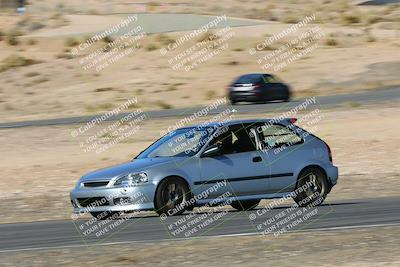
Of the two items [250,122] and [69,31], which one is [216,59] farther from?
Answer: [250,122]

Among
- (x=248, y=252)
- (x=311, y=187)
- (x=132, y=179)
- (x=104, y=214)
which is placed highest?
(x=248, y=252)

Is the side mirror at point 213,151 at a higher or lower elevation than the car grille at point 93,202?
higher

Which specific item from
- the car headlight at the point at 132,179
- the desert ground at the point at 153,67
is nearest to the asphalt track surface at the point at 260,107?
the desert ground at the point at 153,67

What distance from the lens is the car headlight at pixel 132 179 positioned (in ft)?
50.8

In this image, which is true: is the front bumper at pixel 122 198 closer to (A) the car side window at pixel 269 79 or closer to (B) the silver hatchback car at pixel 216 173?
(B) the silver hatchback car at pixel 216 173

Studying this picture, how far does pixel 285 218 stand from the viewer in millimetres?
14703

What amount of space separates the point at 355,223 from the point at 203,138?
130 inches

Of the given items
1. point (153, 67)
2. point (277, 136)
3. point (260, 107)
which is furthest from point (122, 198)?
point (153, 67)

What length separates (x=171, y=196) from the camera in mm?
15609

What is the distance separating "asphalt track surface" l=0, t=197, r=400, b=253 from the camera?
13078 millimetres

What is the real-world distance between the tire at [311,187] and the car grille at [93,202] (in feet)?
9.80

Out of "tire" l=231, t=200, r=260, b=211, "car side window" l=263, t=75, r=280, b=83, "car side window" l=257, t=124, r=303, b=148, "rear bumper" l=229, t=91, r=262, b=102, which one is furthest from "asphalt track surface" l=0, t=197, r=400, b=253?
"car side window" l=263, t=75, r=280, b=83

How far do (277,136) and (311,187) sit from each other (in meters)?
0.94

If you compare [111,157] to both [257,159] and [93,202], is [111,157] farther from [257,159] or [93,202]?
[93,202]
